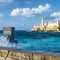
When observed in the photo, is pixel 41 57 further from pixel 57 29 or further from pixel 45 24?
pixel 57 29

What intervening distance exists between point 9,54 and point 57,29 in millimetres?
66593

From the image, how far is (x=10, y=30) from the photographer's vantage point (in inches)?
515

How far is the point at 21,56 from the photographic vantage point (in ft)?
13.5

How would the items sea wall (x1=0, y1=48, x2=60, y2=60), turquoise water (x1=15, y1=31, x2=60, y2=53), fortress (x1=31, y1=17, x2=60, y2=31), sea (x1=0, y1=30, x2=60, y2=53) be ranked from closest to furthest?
sea wall (x1=0, y1=48, x2=60, y2=60), sea (x1=0, y1=30, x2=60, y2=53), turquoise water (x1=15, y1=31, x2=60, y2=53), fortress (x1=31, y1=17, x2=60, y2=31)

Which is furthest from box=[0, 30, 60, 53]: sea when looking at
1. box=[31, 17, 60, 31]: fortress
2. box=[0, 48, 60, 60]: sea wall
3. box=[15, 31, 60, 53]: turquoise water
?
box=[31, 17, 60, 31]: fortress

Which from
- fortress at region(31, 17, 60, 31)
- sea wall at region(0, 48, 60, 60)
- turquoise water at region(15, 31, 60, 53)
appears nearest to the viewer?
sea wall at region(0, 48, 60, 60)

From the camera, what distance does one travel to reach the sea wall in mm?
3834

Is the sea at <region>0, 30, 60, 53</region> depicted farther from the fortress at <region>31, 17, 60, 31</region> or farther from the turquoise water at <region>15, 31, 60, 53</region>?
the fortress at <region>31, 17, 60, 31</region>

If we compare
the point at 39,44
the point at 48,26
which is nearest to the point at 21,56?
the point at 39,44

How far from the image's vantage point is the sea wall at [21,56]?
3.83 metres

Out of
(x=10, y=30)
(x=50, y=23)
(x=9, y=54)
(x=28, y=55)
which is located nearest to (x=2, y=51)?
(x=9, y=54)

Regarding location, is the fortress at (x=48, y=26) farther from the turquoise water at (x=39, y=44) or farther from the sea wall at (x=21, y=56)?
the sea wall at (x=21, y=56)

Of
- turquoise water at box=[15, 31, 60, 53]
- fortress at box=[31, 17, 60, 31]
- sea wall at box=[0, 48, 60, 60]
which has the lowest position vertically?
turquoise water at box=[15, 31, 60, 53]

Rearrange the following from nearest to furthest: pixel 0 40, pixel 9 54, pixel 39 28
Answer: pixel 9 54 < pixel 0 40 < pixel 39 28
